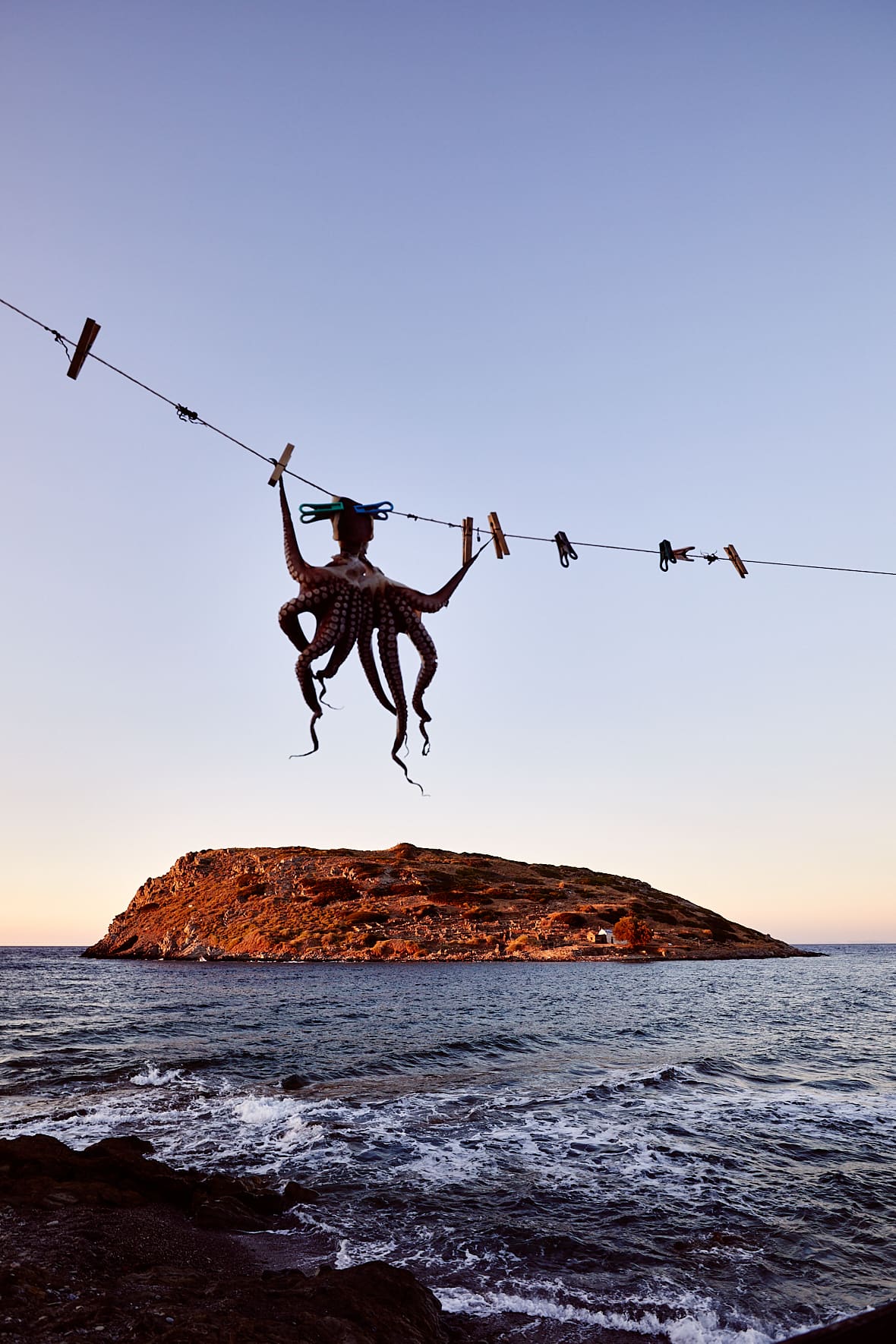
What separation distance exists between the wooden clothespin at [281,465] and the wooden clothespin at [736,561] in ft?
25.7

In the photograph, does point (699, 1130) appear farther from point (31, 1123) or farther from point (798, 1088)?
point (31, 1123)

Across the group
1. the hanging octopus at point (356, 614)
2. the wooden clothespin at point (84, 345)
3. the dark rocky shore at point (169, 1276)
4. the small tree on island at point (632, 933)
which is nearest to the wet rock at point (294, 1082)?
the dark rocky shore at point (169, 1276)

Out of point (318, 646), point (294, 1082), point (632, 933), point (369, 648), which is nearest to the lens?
point (318, 646)

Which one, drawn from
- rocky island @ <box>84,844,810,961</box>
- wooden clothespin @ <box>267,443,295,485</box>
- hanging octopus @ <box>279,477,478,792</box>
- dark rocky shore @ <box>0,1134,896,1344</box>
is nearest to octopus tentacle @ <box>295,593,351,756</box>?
hanging octopus @ <box>279,477,478,792</box>

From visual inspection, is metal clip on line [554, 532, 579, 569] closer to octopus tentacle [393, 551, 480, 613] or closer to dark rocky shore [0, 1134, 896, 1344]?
octopus tentacle [393, 551, 480, 613]

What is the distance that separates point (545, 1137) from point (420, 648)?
509 inches

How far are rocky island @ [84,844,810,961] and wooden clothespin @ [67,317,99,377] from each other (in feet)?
234

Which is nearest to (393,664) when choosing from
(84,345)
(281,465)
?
(281,465)

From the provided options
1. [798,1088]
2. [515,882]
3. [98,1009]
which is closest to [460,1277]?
[798,1088]

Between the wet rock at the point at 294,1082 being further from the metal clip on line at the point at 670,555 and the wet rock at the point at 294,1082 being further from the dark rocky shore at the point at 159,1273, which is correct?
the metal clip on line at the point at 670,555

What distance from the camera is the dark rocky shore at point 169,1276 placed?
6930 mm

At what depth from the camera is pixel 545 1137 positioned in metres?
15.4

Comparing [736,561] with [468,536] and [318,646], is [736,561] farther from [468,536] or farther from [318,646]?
[318,646]

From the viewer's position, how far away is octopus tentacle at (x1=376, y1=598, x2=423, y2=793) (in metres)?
7.25
